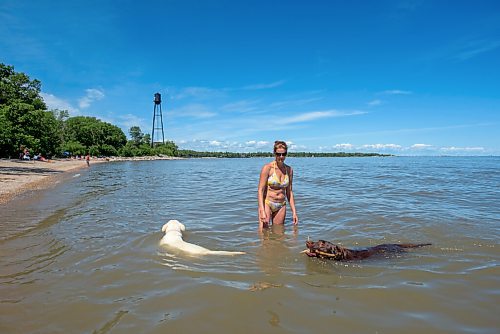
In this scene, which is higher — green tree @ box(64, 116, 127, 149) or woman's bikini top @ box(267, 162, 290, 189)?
green tree @ box(64, 116, 127, 149)

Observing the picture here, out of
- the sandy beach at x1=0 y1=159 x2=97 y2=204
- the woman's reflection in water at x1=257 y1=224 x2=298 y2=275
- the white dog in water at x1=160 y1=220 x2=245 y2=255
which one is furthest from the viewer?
the sandy beach at x1=0 y1=159 x2=97 y2=204

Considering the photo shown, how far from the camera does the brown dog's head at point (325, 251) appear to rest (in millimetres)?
4969

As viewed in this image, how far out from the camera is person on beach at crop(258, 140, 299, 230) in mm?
6562

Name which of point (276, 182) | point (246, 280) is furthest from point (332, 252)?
point (276, 182)

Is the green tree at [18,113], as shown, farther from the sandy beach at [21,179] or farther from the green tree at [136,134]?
the green tree at [136,134]

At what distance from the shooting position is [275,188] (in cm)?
692

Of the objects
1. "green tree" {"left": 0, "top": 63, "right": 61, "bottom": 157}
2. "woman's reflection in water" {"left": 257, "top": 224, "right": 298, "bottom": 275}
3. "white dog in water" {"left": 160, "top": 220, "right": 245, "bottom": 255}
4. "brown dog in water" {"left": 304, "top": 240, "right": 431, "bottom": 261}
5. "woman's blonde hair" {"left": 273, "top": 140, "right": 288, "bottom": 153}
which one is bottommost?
"woman's reflection in water" {"left": 257, "top": 224, "right": 298, "bottom": 275}

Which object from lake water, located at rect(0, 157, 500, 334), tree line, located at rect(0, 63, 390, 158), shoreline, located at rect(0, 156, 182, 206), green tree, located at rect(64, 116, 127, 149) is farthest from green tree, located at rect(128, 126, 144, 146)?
lake water, located at rect(0, 157, 500, 334)

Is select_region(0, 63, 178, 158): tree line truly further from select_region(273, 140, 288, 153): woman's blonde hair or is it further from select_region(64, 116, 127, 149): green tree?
select_region(273, 140, 288, 153): woman's blonde hair

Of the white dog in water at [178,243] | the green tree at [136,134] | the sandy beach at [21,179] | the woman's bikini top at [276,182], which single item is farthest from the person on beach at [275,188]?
the green tree at [136,134]

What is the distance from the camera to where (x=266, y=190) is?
7.00m

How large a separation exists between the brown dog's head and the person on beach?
1.91 metres

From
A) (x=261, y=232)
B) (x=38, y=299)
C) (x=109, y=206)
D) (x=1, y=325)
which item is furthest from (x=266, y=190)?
(x=109, y=206)

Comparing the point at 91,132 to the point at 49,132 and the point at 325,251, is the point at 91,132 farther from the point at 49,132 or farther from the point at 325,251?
the point at 325,251
